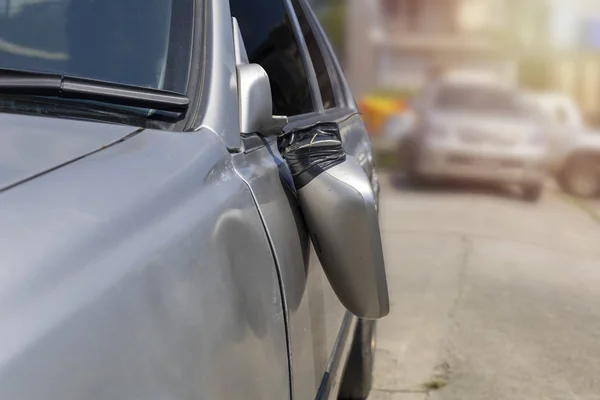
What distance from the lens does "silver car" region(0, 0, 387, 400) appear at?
955 mm

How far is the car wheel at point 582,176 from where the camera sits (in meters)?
12.4

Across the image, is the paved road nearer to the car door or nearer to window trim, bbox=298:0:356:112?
window trim, bbox=298:0:356:112

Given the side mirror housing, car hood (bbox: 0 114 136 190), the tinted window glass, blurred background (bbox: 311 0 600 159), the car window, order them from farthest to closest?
1. blurred background (bbox: 311 0 600 159)
2. the car window
3. the tinted window glass
4. the side mirror housing
5. car hood (bbox: 0 114 136 190)

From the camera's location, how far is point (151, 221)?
46.8 inches

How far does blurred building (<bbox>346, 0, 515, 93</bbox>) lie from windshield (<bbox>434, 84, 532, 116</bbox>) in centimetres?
357

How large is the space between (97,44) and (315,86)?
1.24 m

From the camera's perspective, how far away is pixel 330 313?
2201mm

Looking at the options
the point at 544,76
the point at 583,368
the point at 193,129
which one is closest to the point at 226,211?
the point at 193,129

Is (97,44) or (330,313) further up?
(97,44)

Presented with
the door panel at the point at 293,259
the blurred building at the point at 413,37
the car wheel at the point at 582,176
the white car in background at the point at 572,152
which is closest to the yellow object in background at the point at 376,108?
the blurred building at the point at 413,37

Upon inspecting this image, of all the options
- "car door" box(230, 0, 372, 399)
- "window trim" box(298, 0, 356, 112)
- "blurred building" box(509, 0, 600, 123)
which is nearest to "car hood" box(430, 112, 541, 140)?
"blurred building" box(509, 0, 600, 123)

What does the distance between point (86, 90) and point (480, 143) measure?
1010cm

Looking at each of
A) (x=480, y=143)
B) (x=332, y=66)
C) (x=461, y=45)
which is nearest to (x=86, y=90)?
(x=332, y=66)

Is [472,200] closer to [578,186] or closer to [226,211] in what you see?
[578,186]
